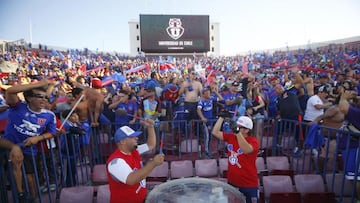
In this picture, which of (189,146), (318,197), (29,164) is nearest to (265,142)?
(189,146)

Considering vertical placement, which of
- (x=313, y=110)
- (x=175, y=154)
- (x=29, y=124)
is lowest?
(x=175, y=154)

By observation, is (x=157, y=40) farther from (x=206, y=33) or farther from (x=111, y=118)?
(x=111, y=118)

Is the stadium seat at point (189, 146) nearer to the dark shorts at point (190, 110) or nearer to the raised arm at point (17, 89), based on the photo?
the dark shorts at point (190, 110)

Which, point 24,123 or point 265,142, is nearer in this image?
point 24,123

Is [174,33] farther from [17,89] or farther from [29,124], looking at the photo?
[17,89]

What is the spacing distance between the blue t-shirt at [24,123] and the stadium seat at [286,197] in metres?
3.73

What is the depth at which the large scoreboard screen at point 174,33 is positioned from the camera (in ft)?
125

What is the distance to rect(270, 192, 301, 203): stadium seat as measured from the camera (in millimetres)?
4414

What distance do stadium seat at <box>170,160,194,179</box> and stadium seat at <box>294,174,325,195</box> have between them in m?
2.06

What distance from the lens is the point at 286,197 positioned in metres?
4.43

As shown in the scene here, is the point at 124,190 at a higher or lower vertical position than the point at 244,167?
higher

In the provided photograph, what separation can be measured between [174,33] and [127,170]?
37572mm

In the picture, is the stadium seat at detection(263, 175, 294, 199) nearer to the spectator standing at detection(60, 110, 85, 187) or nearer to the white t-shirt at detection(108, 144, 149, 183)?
the white t-shirt at detection(108, 144, 149, 183)

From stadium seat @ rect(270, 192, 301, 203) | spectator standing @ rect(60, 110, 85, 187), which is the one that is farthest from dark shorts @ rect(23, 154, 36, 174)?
stadium seat @ rect(270, 192, 301, 203)
